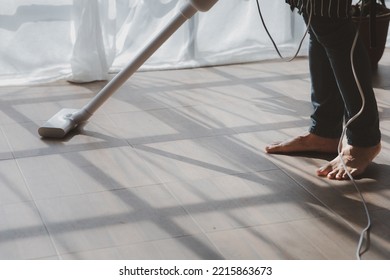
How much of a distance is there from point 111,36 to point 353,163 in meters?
1.39

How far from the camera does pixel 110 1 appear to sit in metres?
3.09

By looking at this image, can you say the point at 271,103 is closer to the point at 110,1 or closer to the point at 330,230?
the point at 110,1

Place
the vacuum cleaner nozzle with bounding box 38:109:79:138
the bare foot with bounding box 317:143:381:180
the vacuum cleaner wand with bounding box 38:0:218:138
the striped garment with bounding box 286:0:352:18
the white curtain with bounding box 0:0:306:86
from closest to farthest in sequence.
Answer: the striped garment with bounding box 286:0:352:18
the bare foot with bounding box 317:143:381:180
the vacuum cleaner wand with bounding box 38:0:218:138
the vacuum cleaner nozzle with bounding box 38:109:79:138
the white curtain with bounding box 0:0:306:86

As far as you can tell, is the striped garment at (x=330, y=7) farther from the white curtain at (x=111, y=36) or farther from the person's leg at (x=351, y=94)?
the white curtain at (x=111, y=36)

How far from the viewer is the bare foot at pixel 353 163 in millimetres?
2062

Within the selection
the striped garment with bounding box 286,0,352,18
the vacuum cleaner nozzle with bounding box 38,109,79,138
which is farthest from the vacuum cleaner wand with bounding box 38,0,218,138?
the striped garment with bounding box 286,0,352,18

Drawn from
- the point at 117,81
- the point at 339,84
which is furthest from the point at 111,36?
the point at 339,84

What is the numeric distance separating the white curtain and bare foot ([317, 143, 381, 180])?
1263 millimetres

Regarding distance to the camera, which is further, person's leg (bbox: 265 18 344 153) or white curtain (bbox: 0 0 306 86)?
white curtain (bbox: 0 0 306 86)

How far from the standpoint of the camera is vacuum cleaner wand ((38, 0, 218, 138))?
2172mm

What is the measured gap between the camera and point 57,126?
7.84ft

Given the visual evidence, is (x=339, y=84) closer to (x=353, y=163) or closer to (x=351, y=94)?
(x=351, y=94)

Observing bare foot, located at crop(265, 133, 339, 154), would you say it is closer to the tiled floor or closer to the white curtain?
→ the tiled floor
